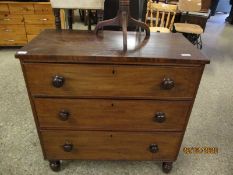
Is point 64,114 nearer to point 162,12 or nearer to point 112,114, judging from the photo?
point 112,114

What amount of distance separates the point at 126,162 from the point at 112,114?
525 mm

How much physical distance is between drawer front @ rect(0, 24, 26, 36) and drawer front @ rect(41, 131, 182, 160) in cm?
241

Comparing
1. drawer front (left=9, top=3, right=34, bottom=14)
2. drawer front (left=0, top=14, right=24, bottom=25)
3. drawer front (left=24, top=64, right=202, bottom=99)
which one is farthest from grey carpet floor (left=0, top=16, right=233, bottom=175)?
drawer front (left=9, top=3, right=34, bottom=14)

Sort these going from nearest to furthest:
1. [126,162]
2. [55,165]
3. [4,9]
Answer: [55,165] → [126,162] → [4,9]

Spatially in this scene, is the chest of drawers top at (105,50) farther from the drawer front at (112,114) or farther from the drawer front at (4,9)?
the drawer front at (4,9)

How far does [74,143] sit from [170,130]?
1.85ft

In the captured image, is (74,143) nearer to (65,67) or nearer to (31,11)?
(65,67)

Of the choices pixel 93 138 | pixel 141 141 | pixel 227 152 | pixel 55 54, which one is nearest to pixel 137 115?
pixel 141 141

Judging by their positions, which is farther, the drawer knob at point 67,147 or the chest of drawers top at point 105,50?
the drawer knob at point 67,147

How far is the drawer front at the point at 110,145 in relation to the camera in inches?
43.3

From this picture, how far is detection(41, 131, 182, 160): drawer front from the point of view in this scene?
110 centimetres

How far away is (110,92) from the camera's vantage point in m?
0.94

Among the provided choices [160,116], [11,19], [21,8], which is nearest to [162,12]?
[21,8]

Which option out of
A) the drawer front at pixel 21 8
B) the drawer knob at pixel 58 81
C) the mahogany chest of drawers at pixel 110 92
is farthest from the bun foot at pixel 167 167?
the drawer front at pixel 21 8
